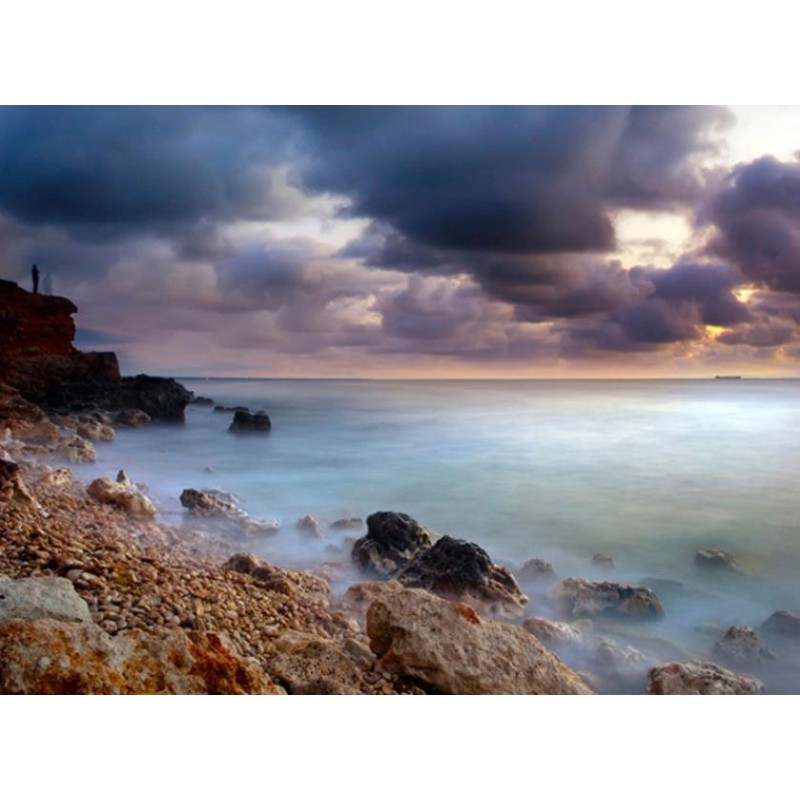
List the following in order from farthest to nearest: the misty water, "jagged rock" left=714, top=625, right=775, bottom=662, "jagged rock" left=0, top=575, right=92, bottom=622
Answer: the misty water
"jagged rock" left=714, top=625, right=775, bottom=662
"jagged rock" left=0, top=575, right=92, bottom=622

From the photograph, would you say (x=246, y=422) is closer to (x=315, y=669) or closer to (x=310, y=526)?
(x=310, y=526)

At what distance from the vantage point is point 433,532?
10.4ft

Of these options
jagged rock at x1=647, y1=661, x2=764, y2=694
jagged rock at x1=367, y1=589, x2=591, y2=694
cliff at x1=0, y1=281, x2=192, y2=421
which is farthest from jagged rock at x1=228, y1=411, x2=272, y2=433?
jagged rock at x1=647, y1=661, x2=764, y2=694

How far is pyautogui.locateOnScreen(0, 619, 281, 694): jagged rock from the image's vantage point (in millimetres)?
2080

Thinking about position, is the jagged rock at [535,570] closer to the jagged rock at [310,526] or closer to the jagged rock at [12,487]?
the jagged rock at [310,526]

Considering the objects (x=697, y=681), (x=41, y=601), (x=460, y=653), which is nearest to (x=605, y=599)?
(x=697, y=681)

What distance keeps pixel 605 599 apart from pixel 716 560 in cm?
59

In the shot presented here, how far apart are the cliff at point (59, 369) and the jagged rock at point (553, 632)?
2138 mm

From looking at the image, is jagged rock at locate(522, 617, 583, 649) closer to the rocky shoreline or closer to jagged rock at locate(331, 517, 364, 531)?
the rocky shoreline

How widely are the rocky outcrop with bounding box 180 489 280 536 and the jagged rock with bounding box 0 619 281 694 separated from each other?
3.14ft

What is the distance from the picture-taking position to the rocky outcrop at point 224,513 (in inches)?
129
